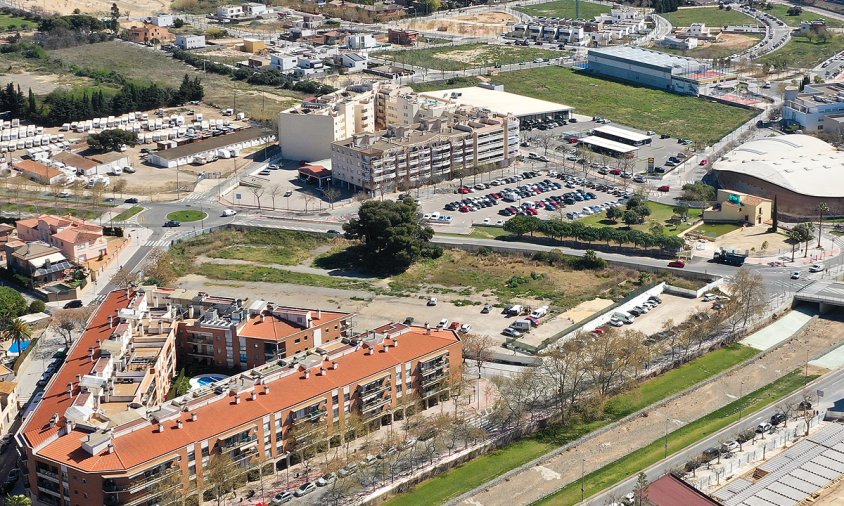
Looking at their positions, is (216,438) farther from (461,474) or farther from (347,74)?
(347,74)

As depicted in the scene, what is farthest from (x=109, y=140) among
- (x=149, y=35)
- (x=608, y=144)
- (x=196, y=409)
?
(x=196, y=409)

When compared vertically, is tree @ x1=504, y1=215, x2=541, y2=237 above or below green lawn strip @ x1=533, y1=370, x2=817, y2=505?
above

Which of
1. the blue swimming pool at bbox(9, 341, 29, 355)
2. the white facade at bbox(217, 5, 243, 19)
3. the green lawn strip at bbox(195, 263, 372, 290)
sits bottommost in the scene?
the blue swimming pool at bbox(9, 341, 29, 355)

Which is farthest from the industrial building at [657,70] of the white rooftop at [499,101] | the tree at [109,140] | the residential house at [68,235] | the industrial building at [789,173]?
the residential house at [68,235]

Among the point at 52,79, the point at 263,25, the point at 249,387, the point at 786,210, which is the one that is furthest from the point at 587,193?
the point at 263,25

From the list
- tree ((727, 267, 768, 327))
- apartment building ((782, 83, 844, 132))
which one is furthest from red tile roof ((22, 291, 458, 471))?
apartment building ((782, 83, 844, 132))

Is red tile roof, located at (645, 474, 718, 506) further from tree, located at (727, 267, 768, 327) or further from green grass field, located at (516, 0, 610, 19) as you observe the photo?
green grass field, located at (516, 0, 610, 19)

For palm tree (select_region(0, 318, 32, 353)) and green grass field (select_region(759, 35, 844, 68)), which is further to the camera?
green grass field (select_region(759, 35, 844, 68))

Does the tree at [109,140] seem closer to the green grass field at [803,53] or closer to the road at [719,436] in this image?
the road at [719,436]

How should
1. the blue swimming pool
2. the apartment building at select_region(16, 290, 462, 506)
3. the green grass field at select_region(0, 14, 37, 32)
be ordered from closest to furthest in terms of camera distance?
the apartment building at select_region(16, 290, 462, 506) < the blue swimming pool < the green grass field at select_region(0, 14, 37, 32)
